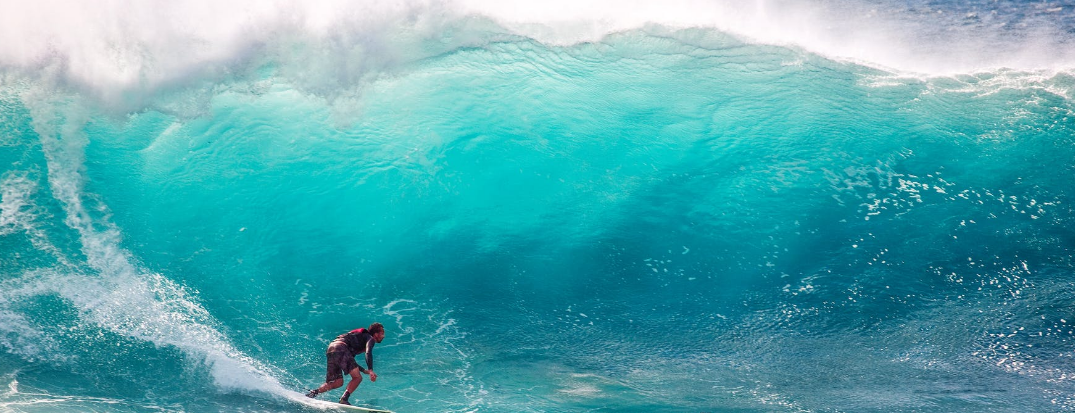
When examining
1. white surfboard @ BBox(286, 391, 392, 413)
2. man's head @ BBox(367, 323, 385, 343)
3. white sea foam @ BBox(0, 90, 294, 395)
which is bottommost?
white surfboard @ BBox(286, 391, 392, 413)

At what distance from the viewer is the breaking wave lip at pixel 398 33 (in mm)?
10453

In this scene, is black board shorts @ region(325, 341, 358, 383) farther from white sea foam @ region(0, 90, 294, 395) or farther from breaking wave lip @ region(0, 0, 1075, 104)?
breaking wave lip @ region(0, 0, 1075, 104)

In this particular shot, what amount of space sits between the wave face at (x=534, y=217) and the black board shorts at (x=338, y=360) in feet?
1.82

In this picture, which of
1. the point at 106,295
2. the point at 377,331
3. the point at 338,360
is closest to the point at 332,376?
the point at 338,360

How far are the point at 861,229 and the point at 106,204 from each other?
9769mm

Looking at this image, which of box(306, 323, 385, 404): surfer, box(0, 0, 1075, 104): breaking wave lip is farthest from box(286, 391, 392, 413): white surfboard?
box(0, 0, 1075, 104): breaking wave lip

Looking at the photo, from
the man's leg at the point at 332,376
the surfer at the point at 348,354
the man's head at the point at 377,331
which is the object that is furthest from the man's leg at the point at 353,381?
the man's head at the point at 377,331

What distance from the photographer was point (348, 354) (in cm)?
712

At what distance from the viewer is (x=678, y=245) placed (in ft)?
30.5

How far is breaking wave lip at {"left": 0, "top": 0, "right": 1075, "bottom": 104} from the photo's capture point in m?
10.5

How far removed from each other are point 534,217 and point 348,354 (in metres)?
3.39

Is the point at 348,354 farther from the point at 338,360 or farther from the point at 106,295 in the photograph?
the point at 106,295

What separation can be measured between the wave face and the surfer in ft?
1.50

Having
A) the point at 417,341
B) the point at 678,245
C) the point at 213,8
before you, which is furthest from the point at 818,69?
the point at 213,8
